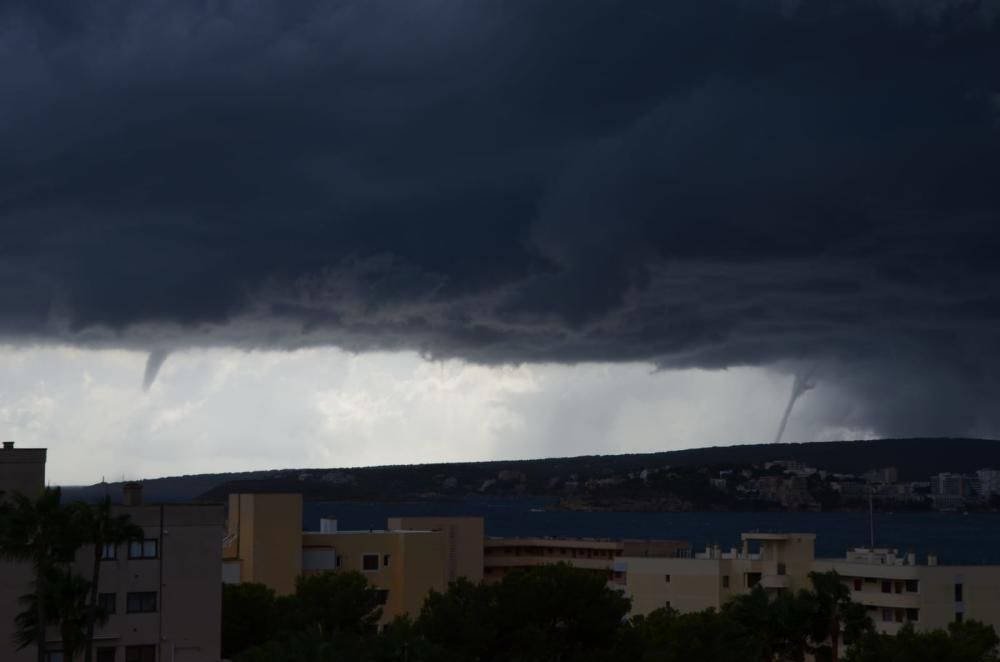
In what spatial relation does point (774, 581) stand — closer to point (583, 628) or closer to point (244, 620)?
point (244, 620)

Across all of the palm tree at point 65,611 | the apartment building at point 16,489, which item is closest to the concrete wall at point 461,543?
the apartment building at point 16,489

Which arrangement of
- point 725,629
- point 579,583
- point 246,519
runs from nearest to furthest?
point 579,583 → point 725,629 → point 246,519

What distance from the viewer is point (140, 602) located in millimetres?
72500

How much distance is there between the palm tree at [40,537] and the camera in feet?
202

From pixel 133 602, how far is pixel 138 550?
2548 millimetres

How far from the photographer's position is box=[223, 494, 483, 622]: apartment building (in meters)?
127

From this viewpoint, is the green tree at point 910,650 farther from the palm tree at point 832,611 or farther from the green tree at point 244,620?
the green tree at point 244,620

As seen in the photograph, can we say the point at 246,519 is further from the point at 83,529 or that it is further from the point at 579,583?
the point at 83,529

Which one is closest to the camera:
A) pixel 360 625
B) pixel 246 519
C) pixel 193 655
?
pixel 193 655

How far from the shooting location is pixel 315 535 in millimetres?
133750

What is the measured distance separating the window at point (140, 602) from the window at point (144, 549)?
1814 mm


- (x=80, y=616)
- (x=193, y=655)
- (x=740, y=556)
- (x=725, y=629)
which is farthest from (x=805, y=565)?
(x=80, y=616)

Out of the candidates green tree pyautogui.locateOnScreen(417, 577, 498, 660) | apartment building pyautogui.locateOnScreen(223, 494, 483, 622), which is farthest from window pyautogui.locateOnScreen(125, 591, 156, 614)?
apartment building pyautogui.locateOnScreen(223, 494, 483, 622)

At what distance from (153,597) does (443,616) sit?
14641 mm
